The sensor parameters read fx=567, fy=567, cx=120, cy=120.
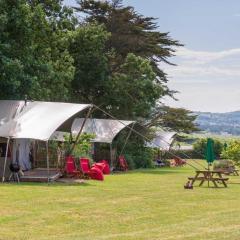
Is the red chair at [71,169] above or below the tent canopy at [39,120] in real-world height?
below

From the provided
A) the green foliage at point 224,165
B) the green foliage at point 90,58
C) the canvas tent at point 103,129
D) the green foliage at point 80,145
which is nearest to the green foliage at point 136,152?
the canvas tent at point 103,129

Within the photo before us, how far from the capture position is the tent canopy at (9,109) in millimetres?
22416

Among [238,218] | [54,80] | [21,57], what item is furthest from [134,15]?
[238,218]

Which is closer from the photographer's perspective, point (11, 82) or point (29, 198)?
point (29, 198)

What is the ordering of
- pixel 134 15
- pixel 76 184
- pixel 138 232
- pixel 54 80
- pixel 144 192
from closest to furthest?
pixel 138 232 < pixel 144 192 < pixel 76 184 < pixel 54 80 < pixel 134 15

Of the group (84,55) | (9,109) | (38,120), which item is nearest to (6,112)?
(9,109)

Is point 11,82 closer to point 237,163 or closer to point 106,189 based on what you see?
point 106,189

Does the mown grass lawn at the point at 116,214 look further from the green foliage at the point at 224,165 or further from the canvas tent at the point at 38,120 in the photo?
the green foliage at the point at 224,165

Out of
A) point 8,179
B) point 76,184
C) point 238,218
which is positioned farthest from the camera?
point 8,179

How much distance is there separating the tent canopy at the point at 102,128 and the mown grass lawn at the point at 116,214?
15.9 m

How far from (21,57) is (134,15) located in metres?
18.4

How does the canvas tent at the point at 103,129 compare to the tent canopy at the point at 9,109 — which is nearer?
the tent canopy at the point at 9,109

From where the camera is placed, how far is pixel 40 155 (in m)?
27.3

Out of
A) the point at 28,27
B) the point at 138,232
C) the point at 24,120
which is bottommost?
the point at 138,232
